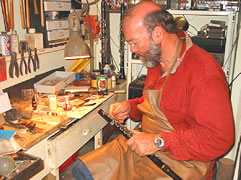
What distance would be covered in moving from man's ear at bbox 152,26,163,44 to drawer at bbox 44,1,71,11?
3.27 feet

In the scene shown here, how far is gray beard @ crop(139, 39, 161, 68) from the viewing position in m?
1.42

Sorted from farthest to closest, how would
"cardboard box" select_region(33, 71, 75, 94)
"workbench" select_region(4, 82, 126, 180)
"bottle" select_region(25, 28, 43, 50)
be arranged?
1. "cardboard box" select_region(33, 71, 75, 94)
2. "bottle" select_region(25, 28, 43, 50)
3. "workbench" select_region(4, 82, 126, 180)

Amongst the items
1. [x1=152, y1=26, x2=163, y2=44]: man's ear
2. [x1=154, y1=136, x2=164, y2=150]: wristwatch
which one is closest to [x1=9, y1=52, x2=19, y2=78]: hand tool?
[x1=152, y1=26, x2=163, y2=44]: man's ear

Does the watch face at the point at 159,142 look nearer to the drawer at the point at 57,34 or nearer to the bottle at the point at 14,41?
the bottle at the point at 14,41

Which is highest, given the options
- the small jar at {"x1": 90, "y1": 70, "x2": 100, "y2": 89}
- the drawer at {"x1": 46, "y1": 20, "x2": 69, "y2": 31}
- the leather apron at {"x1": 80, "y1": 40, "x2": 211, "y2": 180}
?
the drawer at {"x1": 46, "y1": 20, "x2": 69, "y2": 31}

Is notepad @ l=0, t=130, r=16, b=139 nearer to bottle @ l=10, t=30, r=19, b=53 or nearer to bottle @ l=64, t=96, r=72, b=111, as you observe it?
bottle @ l=64, t=96, r=72, b=111

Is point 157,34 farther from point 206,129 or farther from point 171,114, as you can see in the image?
point 206,129

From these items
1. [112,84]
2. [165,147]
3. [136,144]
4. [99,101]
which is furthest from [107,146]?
[112,84]

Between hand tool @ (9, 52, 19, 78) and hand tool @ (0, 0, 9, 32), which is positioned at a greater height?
hand tool @ (0, 0, 9, 32)

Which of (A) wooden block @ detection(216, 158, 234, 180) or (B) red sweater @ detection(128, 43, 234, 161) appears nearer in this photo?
(B) red sweater @ detection(128, 43, 234, 161)

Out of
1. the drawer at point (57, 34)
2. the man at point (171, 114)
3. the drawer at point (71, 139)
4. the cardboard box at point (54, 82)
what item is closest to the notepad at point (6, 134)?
the drawer at point (71, 139)

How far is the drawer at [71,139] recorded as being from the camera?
1.48 metres

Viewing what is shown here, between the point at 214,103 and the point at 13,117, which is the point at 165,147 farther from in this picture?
the point at 13,117

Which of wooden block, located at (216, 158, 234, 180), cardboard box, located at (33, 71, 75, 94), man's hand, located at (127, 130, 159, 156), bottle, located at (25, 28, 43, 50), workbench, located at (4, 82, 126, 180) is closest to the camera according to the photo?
man's hand, located at (127, 130, 159, 156)
